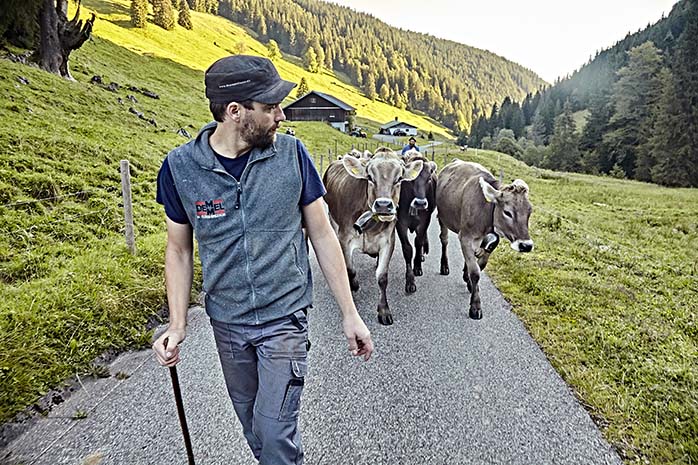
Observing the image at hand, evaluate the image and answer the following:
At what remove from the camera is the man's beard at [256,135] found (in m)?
1.95

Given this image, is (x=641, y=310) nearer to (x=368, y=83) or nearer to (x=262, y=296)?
(x=262, y=296)

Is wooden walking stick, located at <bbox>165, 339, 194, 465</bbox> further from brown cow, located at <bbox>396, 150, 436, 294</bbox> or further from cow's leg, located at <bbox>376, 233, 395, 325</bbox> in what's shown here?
brown cow, located at <bbox>396, 150, 436, 294</bbox>

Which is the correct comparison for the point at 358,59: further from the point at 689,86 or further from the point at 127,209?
the point at 127,209

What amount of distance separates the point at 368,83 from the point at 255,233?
5780 inches

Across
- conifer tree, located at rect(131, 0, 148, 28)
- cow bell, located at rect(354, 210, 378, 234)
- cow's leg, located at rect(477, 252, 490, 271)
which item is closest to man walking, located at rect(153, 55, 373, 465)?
cow bell, located at rect(354, 210, 378, 234)

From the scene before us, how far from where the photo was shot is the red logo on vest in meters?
1.97

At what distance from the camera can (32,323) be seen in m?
4.12

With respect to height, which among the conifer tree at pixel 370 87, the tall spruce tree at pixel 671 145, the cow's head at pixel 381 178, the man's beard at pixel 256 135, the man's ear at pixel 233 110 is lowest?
the conifer tree at pixel 370 87

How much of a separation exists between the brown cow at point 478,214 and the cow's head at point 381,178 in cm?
113

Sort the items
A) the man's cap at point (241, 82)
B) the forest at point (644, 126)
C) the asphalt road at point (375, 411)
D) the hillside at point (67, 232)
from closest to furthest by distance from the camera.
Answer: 1. the man's cap at point (241, 82)
2. the asphalt road at point (375, 411)
3. the hillside at point (67, 232)
4. the forest at point (644, 126)

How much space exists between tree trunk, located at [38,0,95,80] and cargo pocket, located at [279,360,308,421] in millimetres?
23093

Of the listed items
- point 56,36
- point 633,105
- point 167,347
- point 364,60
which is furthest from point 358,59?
point 167,347

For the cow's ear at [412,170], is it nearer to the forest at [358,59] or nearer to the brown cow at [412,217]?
the brown cow at [412,217]

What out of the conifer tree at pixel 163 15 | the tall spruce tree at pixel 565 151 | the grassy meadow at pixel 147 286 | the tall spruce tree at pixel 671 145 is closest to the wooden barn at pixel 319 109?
the tall spruce tree at pixel 565 151
